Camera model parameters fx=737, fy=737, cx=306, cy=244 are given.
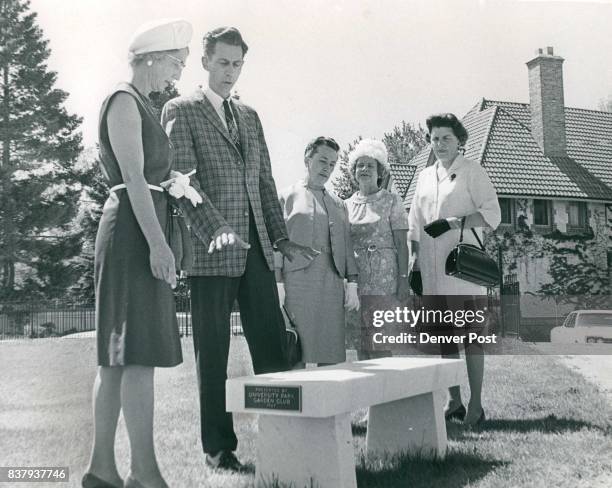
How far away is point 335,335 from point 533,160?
1955mm

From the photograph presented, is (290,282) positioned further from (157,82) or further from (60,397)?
(157,82)

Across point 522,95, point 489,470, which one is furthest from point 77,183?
point 522,95

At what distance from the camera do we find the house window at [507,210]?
15.8 feet

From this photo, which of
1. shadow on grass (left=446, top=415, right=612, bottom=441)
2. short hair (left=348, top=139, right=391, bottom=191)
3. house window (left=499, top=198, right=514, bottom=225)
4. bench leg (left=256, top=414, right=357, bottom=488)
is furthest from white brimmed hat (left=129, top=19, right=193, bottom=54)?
house window (left=499, top=198, right=514, bottom=225)

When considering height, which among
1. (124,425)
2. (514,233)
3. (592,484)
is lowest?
(592,484)

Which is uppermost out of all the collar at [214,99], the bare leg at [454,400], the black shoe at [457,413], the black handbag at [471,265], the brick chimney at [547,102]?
the brick chimney at [547,102]

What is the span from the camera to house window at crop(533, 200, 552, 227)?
472 centimetres

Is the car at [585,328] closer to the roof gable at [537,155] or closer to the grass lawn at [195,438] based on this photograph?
the grass lawn at [195,438]

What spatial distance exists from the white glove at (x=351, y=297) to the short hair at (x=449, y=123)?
3.39 feet

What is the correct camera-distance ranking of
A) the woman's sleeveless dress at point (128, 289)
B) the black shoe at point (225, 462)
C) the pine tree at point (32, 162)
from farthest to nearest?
the pine tree at point (32, 162) < the black shoe at point (225, 462) < the woman's sleeveless dress at point (128, 289)

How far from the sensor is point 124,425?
2627 millimetres

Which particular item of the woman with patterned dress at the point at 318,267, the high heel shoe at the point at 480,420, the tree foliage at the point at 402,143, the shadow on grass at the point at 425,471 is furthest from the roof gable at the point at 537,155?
the shadow on grass at the point at 425,471

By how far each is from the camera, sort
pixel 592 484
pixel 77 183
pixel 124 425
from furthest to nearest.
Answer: pixel 77 183 < pixel 592 484 < pixel 124 425

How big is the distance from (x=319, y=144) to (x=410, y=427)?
1.60 metres
